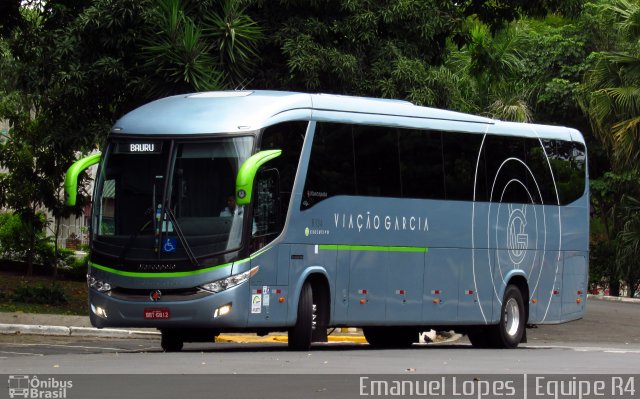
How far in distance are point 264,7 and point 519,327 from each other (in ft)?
24.9

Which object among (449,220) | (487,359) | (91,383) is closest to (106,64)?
(449,220)

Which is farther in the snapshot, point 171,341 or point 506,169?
point 506,169

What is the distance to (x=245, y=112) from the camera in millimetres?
18562

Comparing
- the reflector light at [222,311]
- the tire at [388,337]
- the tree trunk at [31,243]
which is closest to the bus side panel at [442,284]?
the tire at [388,337]

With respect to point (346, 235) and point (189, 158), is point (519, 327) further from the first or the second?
A: point (189, 158)

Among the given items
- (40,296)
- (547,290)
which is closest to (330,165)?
(547,290)

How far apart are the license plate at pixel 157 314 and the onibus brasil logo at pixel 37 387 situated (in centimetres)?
487

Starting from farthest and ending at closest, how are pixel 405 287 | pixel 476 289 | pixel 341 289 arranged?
pixel 476 289 → pixel 405 287 → pixel 341 289

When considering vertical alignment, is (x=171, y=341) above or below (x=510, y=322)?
below

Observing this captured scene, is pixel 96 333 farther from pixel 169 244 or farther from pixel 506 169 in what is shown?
pixel 506 169

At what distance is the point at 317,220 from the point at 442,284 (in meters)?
3.34

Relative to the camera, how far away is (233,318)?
18000mm

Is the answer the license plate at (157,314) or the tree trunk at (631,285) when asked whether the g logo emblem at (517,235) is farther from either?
the tree trunk at (631,285)

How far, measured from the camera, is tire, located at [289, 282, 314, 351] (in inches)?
750
